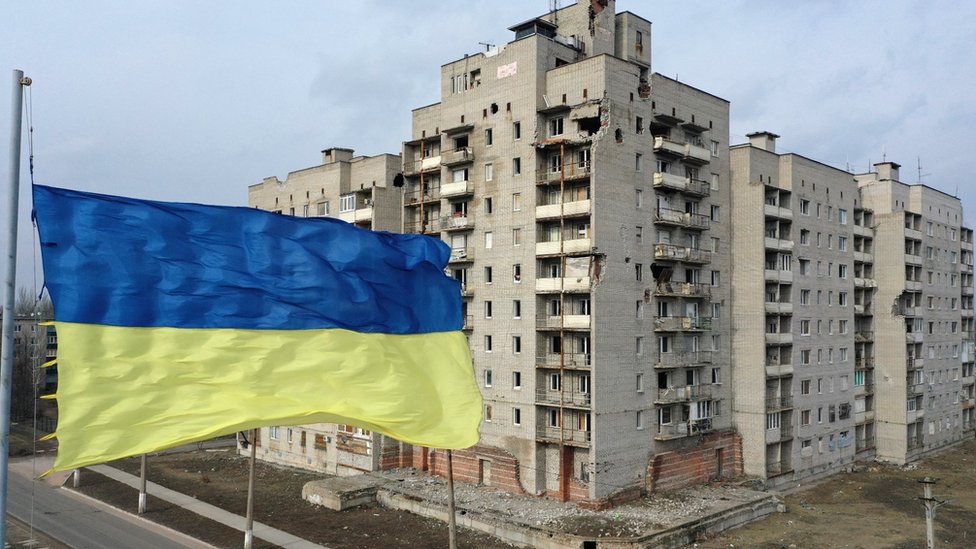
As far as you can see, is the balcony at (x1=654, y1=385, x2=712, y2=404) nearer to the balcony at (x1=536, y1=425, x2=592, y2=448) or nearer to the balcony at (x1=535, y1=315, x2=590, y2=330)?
the balcony at (x1=536, y1=425, x2=592, y2=448)

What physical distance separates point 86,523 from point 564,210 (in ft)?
120

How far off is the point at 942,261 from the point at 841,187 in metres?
24.4

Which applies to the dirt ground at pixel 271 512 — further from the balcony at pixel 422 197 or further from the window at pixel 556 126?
the window at pixel 556 126

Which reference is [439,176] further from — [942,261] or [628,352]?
[942,261]

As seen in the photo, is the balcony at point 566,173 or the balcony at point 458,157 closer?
the balcony at point 566,173

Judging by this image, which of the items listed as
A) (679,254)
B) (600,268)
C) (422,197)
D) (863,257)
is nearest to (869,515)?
(679,254)

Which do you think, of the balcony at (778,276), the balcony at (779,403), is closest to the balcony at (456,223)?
the balcony at (778,276)

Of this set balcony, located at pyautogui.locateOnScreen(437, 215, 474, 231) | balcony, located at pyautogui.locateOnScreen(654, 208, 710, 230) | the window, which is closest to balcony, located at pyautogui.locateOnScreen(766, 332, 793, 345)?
balcony, located at pyautogui.locateOnScreen(654, 208, 710, 230)

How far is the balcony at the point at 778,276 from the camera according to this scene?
58.5 m

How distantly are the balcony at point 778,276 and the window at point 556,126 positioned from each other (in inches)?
804

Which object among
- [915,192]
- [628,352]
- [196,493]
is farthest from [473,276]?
[915,192]

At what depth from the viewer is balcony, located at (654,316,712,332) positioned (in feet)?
173

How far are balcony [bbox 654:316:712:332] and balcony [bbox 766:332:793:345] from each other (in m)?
5.38

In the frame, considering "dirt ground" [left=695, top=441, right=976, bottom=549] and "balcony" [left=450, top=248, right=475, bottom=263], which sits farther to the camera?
"balcony" [left=450, top=248, right=475, bottom=263]
